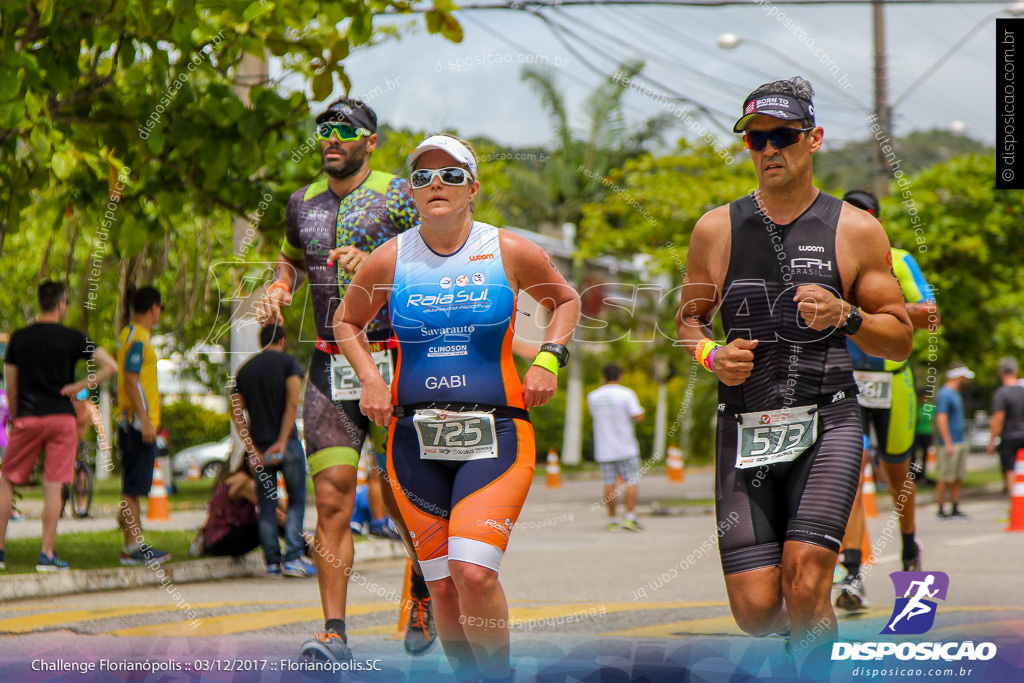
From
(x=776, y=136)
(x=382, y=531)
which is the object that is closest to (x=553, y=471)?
(x=382, y=531)

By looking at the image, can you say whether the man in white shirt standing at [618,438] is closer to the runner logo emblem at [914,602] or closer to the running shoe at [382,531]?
the running shoe at [382,531]

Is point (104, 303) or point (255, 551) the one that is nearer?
point (255, 551)

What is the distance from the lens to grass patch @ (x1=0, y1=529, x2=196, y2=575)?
8578mm

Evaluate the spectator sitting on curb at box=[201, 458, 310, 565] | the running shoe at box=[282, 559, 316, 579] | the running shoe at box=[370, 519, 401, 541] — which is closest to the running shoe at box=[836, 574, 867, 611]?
the running shoe at box=[282, 559, 316, 579]

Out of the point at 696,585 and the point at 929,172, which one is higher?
the point at 929,172

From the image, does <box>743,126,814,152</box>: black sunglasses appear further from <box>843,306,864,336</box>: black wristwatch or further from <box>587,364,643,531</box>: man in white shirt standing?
<box>587,364,643,531</box>: man in white shirt standing

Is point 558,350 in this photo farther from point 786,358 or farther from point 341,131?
point 341,131

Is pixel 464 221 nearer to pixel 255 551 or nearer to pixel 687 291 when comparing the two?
pixel 687 291

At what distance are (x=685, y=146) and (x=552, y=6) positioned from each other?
8.43 metres

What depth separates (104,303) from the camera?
900 inches

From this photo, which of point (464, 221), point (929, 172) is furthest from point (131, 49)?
point (929, 172)

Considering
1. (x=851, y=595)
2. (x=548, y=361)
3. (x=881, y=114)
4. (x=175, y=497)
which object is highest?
(x=881, y=114)

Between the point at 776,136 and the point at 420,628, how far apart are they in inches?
106

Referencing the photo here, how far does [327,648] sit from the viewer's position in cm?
466
